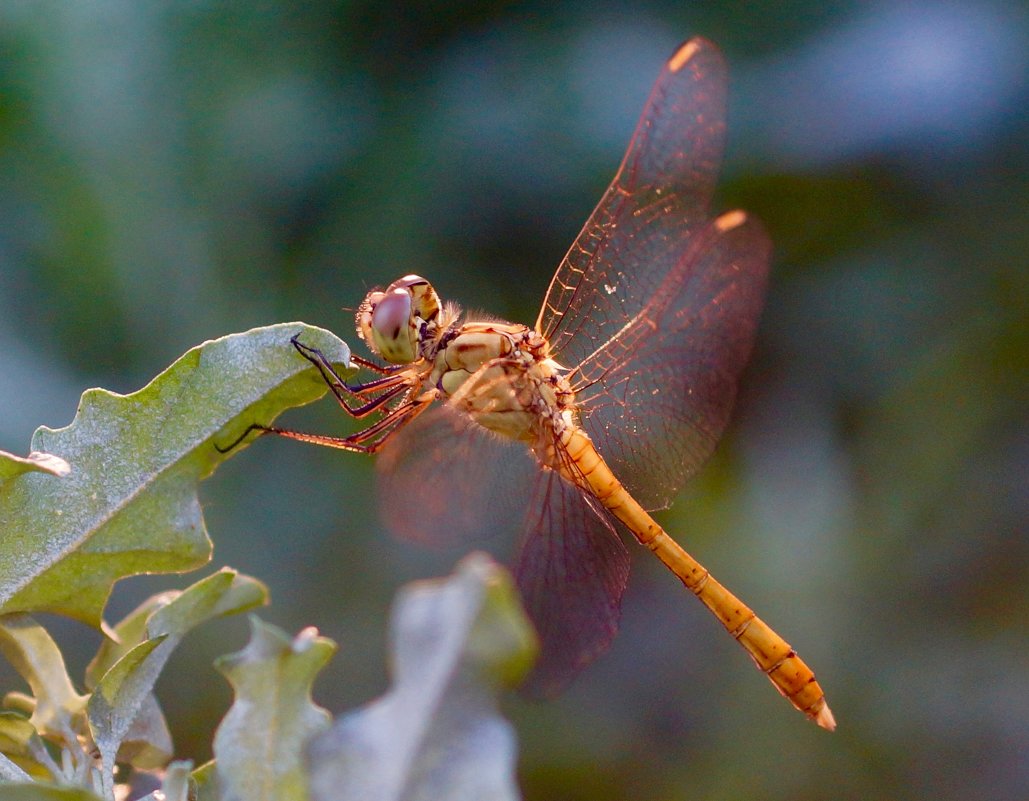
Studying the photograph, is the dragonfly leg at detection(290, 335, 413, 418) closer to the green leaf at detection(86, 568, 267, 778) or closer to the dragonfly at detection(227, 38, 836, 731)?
the dragonfly at detection(227, 38, 836, 731)

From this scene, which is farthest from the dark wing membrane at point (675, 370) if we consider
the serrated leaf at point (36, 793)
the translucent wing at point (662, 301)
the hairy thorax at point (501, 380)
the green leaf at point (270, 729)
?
the serrated leaf at point (36, 793)

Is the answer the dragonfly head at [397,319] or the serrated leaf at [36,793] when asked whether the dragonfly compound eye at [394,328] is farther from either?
the serrated leaf at [36,793]

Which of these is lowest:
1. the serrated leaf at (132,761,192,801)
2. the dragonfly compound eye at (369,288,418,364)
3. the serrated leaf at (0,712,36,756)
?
the serrated leaf at (132,761,192,801)

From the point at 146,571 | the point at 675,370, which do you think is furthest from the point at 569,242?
the point at 146,571

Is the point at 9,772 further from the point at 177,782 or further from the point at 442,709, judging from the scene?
the point at 442,709

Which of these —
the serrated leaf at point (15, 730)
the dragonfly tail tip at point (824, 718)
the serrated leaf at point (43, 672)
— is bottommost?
the dragonfly tail tip at point (824, 718)

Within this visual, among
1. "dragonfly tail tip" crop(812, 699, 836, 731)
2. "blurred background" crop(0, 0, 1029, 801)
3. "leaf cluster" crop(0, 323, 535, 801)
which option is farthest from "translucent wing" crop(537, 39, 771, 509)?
"leaf cluster" crop(0, 323, 535, 801)
